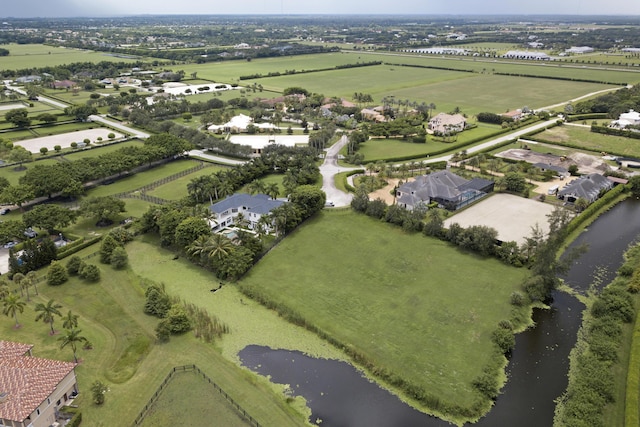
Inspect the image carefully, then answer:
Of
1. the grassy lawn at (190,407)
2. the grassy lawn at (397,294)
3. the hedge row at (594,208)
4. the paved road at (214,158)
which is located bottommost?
the paved road at (214,158)

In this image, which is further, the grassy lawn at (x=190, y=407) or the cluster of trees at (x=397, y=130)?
the cluster of trees at (x=397, y=130)

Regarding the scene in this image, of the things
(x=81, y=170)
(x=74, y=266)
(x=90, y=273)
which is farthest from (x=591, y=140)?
(x=81, y=170)

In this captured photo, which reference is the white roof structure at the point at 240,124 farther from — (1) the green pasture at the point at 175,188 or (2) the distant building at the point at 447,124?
(2) the distant building at the point at 447,124

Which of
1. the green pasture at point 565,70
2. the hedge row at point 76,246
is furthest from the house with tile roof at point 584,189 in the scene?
the green pasture at point 565,70

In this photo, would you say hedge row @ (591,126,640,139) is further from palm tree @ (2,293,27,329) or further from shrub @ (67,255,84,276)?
palm tree @ (2,293,27,329)

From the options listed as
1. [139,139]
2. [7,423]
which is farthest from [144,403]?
[139,139]

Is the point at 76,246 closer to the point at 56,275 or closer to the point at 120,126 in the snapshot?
the point at 56,275

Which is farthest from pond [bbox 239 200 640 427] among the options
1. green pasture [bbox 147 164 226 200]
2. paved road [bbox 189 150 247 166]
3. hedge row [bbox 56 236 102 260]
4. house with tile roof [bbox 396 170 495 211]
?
paved road [bbox 189 150 247 166]
